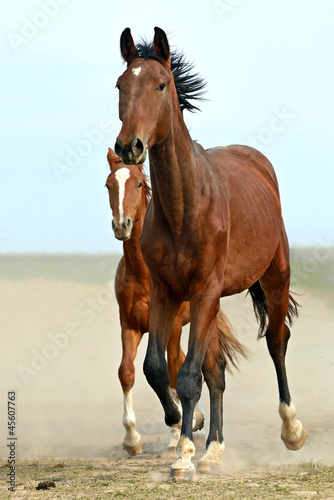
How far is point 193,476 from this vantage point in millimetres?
5742

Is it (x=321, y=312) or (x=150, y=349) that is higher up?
(x=150, y=349)

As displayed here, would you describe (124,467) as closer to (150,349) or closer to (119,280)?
(150,349)

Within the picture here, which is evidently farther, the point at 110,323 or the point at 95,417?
the point at 110,323

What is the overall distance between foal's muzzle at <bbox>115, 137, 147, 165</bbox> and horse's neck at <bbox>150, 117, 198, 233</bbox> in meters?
0.68

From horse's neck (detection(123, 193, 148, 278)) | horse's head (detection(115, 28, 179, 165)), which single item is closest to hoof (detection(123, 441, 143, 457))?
horse's neck (detection(123, 193, 148, 278))

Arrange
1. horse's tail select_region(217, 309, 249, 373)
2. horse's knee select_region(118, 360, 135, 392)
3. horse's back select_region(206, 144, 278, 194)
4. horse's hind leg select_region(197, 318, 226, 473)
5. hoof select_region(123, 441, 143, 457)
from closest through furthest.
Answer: horse's hind leg select_region(197, 318, 226, 473) → horse's back select_region(206, 144, 278, 194) → hoof select_region(123, 441, 143, 457) → horse's knee select_region(118, 360, 135, 392) → horse's tail select_region(217, 309, 249, 373)

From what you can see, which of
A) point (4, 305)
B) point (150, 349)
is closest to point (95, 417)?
point (150, 349)

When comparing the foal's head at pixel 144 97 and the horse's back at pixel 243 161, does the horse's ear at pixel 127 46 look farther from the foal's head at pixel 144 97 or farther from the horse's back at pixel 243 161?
the horse's back at pixel 243 161

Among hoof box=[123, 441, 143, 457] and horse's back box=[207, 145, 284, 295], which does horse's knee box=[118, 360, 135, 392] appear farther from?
horse's back box=[207, 145, 284, 295]

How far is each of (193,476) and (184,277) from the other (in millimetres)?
1324

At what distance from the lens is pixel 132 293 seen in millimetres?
8234

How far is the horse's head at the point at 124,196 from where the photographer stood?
25.2 ft

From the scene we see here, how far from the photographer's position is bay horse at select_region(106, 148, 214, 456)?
7.84 meters

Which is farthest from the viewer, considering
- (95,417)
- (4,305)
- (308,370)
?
(4,305)
